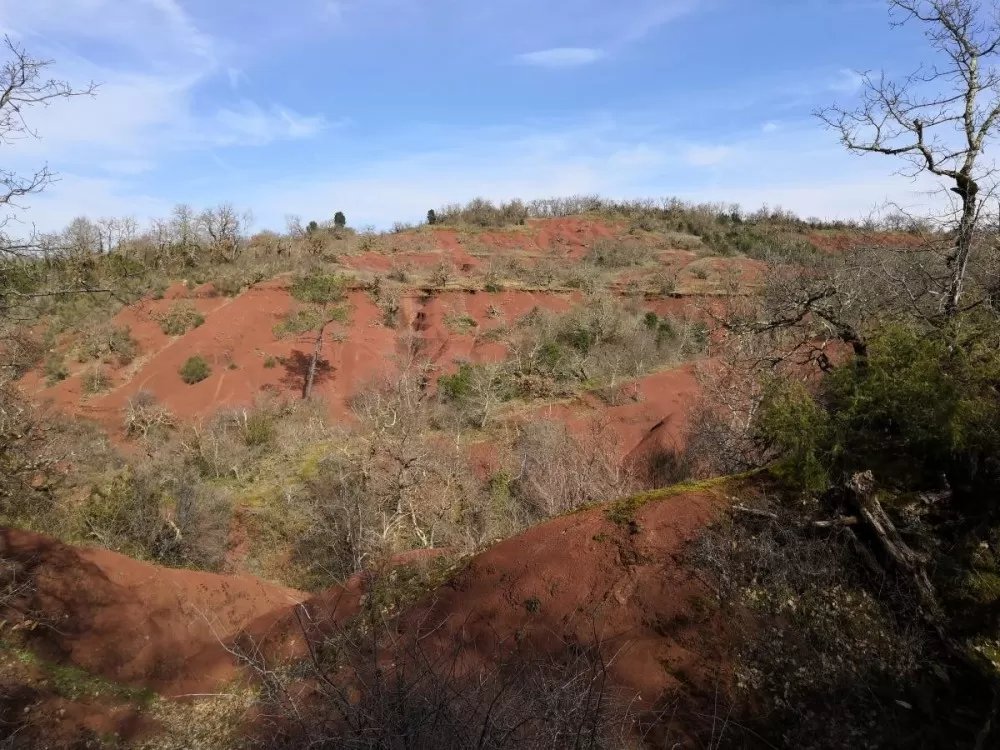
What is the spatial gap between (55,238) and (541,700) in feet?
21.5

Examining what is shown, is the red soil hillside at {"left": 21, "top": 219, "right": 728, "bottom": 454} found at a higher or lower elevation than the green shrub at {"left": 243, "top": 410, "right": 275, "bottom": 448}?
higher

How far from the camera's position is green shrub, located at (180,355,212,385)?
2659cm

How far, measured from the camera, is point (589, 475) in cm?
1346

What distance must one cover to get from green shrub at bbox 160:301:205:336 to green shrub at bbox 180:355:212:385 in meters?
3.45

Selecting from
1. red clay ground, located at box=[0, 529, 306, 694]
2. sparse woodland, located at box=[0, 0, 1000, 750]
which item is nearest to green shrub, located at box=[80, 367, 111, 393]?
sparse woodland, located at box=[0, 0, 1000, 750]

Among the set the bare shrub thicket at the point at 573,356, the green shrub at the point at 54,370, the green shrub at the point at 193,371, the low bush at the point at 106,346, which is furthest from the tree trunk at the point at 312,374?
the green shrub at the point at 54,370

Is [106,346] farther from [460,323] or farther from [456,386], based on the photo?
[456,386]

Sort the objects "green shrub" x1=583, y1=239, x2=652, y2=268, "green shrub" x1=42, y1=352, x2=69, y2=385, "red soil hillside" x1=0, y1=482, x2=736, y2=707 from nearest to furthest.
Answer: "red soil hillside" x1=0, y1=482, x2=736, y2=707
"green shrub" x1=42, y1=352, x2=69, y2=385
"green shrub" x1=583, y1=239, x2=652, y2=268

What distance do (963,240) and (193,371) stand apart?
91.0 feet

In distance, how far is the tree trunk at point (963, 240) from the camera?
653cm

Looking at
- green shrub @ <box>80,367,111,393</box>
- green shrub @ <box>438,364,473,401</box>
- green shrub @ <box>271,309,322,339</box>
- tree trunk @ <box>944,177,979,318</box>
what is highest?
A: tree trunk @ <box>944,177,979,318</box>

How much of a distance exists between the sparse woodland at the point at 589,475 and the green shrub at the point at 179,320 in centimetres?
13

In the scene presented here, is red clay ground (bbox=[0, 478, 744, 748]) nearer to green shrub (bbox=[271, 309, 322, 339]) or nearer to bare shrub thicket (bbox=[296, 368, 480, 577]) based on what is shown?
bare shrub thicket (bbox=[296, 368, 480, 577])

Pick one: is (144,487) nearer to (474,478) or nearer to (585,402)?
(474,478)
